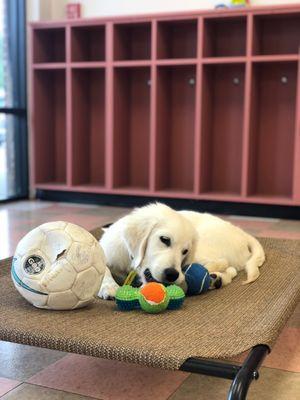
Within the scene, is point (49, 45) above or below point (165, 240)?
above

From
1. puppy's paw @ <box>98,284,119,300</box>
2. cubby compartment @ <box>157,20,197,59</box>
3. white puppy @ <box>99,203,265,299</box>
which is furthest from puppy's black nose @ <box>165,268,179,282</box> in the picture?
cubby compartment @ <box>157,20,197,59</box>

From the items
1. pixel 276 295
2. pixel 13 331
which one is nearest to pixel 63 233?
pixel 13 331

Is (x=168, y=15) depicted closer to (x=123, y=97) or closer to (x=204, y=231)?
(x=123, y=97)

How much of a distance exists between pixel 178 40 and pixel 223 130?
102 centimetres

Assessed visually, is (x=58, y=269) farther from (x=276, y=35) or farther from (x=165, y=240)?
(x=276, y=35)

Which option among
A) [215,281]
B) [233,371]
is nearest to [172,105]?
[215,281]

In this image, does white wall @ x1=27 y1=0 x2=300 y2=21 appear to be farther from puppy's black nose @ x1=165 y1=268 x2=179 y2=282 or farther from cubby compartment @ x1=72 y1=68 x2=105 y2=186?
puppy's black nose @ x1=165 y1=268 x2=179 y2=282

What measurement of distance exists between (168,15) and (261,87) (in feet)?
3.67

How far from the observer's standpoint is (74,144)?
5938 mm

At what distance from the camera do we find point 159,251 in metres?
2.16

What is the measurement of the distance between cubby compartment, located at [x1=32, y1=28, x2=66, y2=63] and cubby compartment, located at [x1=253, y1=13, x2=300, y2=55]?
6.65 feet

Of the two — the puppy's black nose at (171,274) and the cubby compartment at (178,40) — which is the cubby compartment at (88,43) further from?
the puppy's black nose at (171,274)

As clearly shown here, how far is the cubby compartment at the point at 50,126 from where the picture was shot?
6.07 meters

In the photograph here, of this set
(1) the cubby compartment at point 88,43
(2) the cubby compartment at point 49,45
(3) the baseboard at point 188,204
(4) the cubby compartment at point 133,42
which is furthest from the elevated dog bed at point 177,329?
(2) the cubby compartment at point 49,45
